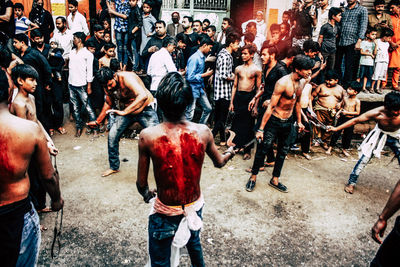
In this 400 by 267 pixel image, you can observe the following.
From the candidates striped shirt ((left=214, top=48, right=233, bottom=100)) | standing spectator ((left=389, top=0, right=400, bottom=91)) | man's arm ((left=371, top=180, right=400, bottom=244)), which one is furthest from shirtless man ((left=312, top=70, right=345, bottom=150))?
man's arm ((left=371, top=180, right=400, bottom=244))

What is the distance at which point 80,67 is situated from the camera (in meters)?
6.48

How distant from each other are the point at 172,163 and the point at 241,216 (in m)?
2.31

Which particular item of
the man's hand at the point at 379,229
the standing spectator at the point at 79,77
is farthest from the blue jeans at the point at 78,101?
the man's hand at the point at 379,229

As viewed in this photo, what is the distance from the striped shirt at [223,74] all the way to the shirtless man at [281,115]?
1.67m

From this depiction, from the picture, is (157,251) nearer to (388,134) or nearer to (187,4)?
(388,134)

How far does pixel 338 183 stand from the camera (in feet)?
16.7

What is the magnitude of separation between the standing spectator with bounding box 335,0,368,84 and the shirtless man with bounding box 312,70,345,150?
1697 mm

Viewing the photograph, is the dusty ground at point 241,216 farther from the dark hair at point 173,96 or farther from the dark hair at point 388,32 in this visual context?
the dark hair at point 388,32

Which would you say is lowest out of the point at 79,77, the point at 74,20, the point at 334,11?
the point at 79,77

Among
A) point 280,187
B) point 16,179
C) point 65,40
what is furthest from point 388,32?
point 16,179

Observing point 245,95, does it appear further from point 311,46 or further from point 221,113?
point 311,46

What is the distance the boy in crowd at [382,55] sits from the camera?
7.50 meters

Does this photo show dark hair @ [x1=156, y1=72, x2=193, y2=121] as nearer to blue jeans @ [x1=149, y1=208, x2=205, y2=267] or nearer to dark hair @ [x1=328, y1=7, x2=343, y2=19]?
blue jeans @ [x1=149, y1=208, x2=205, y2=267]

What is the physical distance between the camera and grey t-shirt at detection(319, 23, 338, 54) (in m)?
7.04
